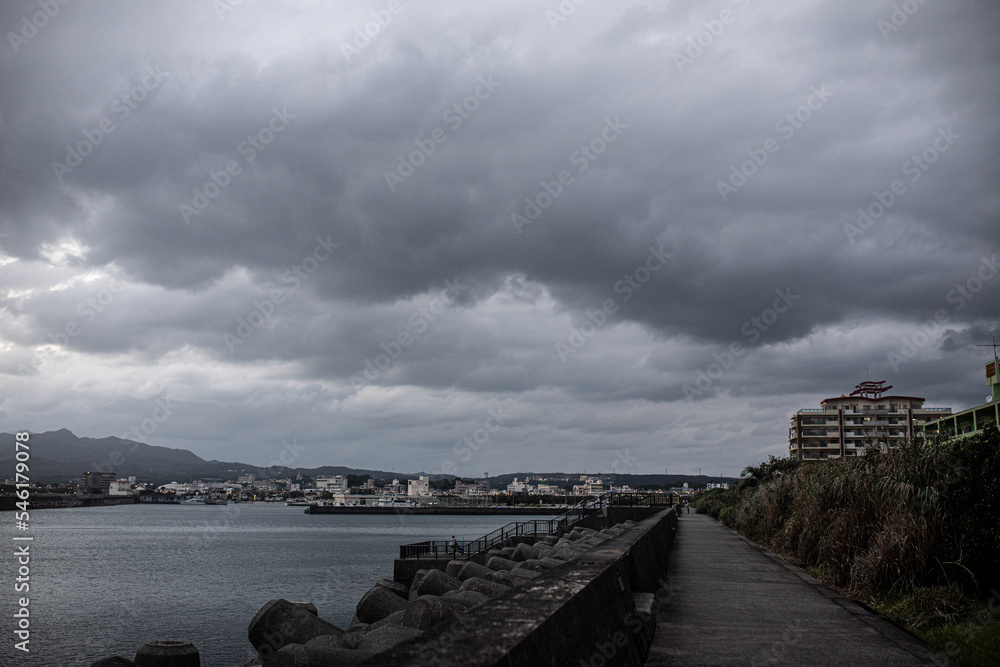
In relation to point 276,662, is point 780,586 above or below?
above

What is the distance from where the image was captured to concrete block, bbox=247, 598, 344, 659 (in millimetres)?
12289

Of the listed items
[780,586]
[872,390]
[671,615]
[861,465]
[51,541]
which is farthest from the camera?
[872,390]

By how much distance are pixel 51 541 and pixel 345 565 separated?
4334 centimetres

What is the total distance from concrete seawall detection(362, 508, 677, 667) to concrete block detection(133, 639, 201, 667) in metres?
7.63

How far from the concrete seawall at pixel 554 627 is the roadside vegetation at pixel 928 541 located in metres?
3.12

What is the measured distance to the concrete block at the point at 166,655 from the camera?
433 inches

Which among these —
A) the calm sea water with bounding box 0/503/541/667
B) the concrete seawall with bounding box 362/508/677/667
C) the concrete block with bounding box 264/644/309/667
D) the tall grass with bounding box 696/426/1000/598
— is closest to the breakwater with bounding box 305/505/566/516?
the calm sea water with bounding box 0/503/541/667

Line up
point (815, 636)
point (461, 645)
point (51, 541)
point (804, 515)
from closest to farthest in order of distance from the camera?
1. point (461, 645)
2. point (815, 636)
3. point (804, 515)
4. point (51, 541)

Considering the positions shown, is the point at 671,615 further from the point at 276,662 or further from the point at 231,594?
the point at 231,594

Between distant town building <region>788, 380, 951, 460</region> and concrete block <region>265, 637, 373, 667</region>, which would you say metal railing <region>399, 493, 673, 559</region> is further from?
distant town building <region>788, 380, 951, 460</region>

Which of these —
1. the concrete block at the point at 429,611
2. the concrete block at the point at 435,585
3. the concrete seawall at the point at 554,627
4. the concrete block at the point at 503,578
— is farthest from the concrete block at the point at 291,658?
the concrete block at the point at 435,585

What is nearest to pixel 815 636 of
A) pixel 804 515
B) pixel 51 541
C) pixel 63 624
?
pixel 804 515

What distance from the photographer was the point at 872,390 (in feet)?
346

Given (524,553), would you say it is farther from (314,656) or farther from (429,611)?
(314,656)
